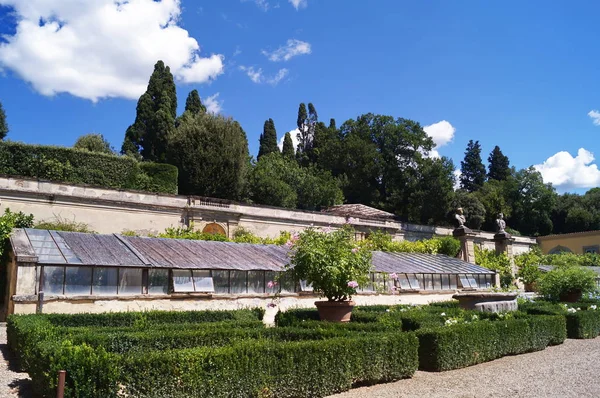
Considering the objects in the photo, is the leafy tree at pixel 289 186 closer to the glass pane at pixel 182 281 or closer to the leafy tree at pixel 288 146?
the leafy tree at pixel 288 146

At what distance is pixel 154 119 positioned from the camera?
157 feet

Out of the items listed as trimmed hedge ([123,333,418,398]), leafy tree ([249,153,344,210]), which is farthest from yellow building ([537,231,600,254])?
trimmed hedge ([123,333,418,398])

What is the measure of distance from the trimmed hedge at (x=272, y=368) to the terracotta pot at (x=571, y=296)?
15154mm

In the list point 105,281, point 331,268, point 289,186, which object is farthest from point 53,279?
point 289,186

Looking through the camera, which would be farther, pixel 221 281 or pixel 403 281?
pixel 403 281

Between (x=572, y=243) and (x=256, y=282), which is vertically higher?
(x=572, y=243)

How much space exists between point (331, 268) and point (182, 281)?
24.2ft

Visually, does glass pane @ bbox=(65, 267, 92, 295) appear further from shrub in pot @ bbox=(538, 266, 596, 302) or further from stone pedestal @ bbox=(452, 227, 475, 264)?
stone pedestal @ bbox=(452, 227, 475, 264)

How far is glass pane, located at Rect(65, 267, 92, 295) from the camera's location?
16.2 meters

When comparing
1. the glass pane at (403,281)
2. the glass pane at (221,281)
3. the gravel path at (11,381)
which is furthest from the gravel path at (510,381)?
the glass pane at (403,281)

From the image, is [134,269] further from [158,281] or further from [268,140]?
[268,140]

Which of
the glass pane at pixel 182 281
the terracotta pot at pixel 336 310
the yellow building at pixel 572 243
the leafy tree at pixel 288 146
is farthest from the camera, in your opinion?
the leafy tree at pixel 288 146

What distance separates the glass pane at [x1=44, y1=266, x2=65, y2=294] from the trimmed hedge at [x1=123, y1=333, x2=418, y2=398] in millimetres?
10314

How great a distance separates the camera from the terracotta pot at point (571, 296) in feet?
70.5
